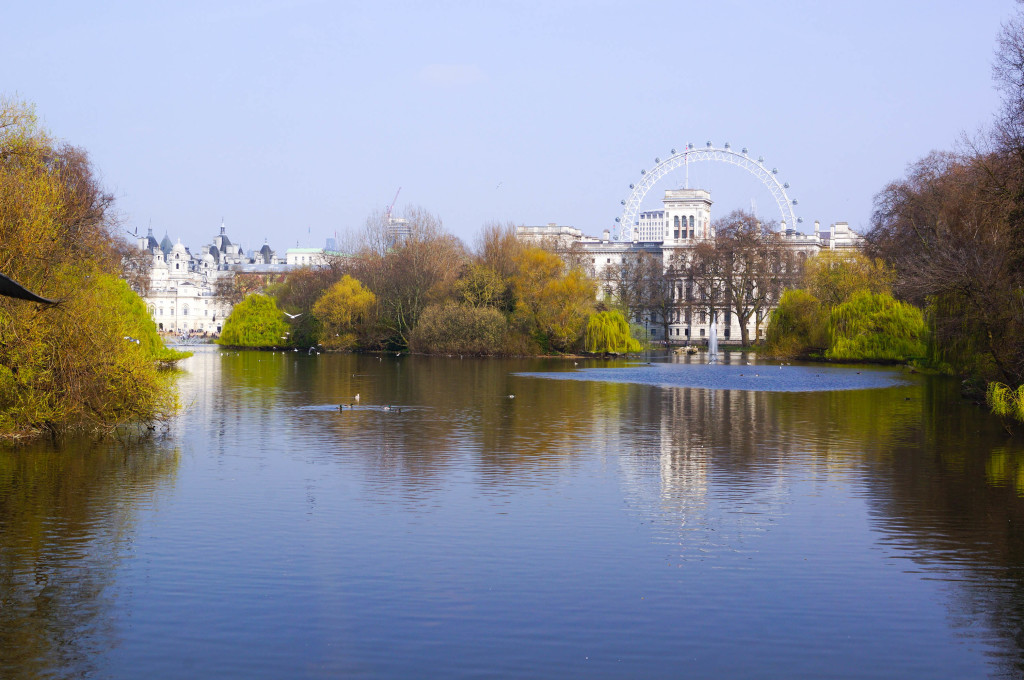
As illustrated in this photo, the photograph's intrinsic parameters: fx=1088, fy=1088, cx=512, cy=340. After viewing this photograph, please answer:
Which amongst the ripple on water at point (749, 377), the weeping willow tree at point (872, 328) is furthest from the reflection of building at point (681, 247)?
the ripple on water at point (749, 377)

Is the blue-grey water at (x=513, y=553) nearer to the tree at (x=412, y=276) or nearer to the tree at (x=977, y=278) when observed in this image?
the tree at (x=977, y=278)

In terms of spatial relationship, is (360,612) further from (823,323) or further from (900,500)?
(823,323)

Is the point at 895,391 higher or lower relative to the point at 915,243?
lower

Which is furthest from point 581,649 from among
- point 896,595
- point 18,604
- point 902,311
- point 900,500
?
point 902,311

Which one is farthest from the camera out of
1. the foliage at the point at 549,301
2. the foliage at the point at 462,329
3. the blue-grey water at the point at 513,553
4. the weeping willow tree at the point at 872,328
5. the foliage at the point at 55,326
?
the foliage at the point at 549,301

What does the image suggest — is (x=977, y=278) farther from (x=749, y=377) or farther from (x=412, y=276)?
(x=412, y=276)

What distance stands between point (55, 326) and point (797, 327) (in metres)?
55.4

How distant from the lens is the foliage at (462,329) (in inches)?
2753

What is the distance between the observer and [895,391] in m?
39.8

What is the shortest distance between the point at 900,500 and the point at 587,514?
513 centimetres

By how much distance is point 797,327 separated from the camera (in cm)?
6912

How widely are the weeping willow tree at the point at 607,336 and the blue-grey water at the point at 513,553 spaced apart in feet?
146

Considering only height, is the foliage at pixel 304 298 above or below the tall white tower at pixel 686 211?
below

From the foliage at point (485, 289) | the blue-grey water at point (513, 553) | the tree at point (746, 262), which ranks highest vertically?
the tree at point (746, 262)
